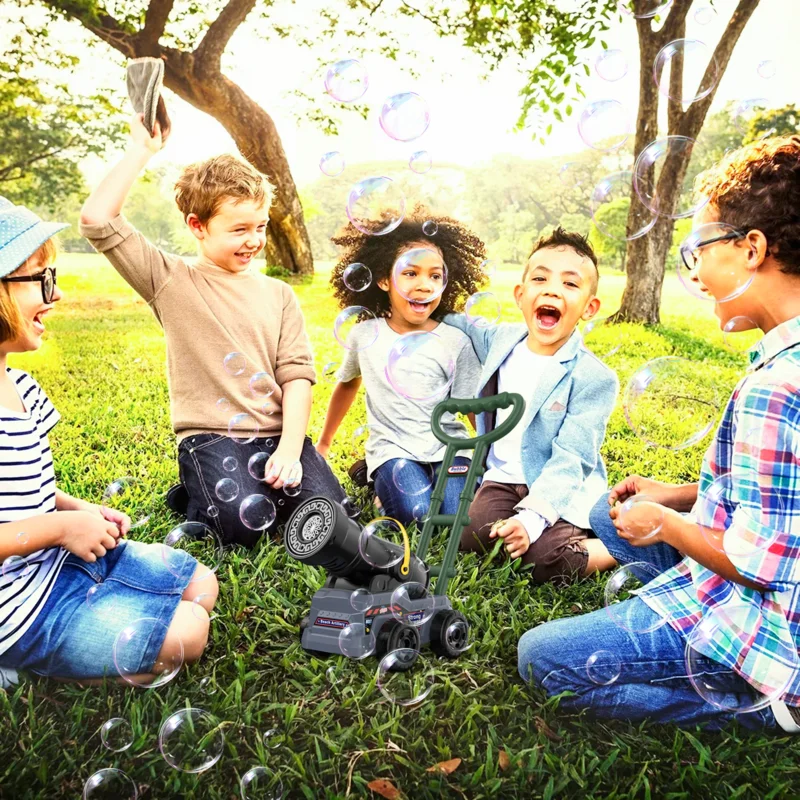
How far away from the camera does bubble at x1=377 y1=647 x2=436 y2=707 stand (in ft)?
7.27

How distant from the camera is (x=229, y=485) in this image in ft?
10.8

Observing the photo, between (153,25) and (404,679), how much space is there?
332 inches

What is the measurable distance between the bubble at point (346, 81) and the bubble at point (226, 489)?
5.33 feet

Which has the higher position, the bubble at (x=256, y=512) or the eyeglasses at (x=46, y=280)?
the eyeglasses at (x=46, y=280)

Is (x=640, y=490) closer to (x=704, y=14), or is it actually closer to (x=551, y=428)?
(x=551, y=428)

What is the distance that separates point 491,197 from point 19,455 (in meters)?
4.91

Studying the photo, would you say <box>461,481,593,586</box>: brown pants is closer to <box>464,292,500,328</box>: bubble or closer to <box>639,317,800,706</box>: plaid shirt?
<box>464,292,500,328</box>: bubble

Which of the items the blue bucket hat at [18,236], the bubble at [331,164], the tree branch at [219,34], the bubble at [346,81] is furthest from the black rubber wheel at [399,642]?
the tree branch at [219,34]

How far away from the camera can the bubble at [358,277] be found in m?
3.83

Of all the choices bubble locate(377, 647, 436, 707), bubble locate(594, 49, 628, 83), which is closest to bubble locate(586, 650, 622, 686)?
bubble locate(377, 647, 436, 707)

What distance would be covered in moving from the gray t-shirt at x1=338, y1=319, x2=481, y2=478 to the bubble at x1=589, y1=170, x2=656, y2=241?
0.81 meters

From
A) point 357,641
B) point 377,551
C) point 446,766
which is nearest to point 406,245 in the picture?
point 377,551

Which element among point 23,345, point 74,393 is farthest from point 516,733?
point 74,393

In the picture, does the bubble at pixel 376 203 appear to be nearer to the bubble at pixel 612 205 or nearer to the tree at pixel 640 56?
the bubble at pixel 612 205
